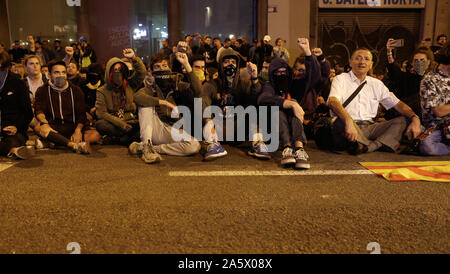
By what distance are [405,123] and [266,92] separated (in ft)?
6.41

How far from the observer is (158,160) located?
4.79 metres

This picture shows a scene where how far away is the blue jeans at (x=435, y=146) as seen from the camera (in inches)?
199

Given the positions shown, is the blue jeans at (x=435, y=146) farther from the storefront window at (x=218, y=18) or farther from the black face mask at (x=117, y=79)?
the storefront window at (x=218, y=18)

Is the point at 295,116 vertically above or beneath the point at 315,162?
above

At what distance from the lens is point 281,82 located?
5223mm

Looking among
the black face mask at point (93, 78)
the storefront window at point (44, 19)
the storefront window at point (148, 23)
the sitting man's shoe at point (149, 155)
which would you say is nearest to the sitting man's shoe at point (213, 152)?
the sitting man's shoe at point (149, 155)

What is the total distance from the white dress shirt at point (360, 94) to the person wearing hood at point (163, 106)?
6.41ft

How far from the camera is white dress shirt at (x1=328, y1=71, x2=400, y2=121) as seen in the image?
5297 millimetres

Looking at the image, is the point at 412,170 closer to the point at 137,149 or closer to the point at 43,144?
the point at 137,149

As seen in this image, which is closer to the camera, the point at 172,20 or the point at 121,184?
the point at 121,184

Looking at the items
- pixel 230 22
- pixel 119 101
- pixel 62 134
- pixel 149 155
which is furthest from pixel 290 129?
pixel 230 22

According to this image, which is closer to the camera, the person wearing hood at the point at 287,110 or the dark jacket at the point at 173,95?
the person wearing hood at the point at 287,110
